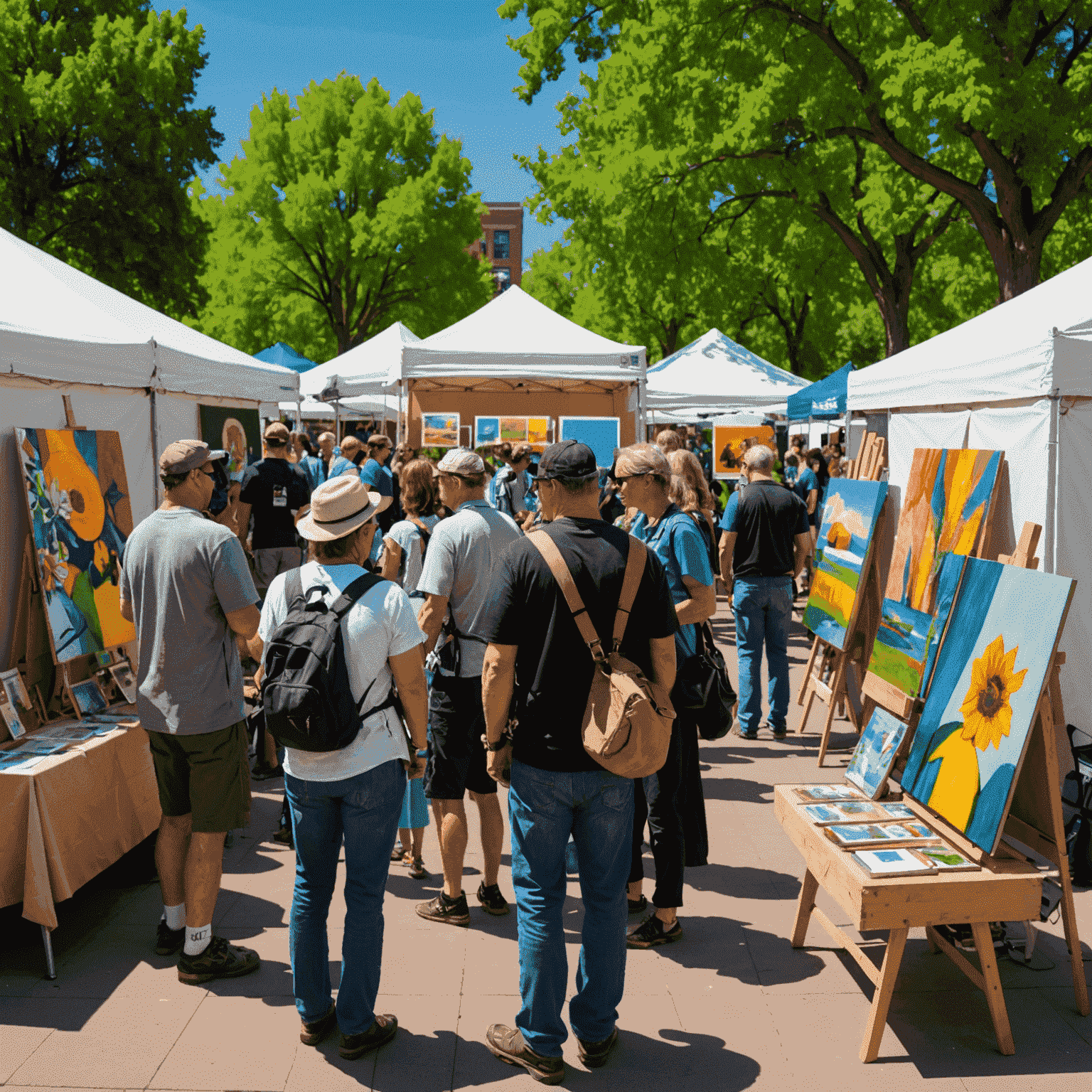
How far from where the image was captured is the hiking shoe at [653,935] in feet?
13.3

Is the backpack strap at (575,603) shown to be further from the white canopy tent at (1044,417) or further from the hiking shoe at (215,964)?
the white canopy tent at (1044,417)

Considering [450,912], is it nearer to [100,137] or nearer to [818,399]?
[818,399]

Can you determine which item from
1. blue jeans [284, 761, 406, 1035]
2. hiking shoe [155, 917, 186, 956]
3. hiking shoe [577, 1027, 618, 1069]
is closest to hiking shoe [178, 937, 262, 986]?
hiking shoe [155, 917, 186, 956]

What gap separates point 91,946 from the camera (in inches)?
159

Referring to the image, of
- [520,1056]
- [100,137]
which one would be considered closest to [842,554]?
[520,1056]

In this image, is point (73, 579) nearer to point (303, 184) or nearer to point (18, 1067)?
point (18, 1067)

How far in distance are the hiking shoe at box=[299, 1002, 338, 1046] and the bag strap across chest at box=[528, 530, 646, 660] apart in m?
1.59

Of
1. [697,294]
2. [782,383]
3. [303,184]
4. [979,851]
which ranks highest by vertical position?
[303,184]

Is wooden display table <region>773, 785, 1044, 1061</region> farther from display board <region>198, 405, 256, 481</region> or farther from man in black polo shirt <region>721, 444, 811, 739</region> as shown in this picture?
display board <region>198, 405, 256, 481</region>

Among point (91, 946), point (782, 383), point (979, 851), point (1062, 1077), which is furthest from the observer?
point (782, 383)

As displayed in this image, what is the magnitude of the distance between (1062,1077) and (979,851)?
714 mm

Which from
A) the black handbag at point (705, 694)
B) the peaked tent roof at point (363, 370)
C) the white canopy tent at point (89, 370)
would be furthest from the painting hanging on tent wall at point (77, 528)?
the peaked tent roof at point (363, 370)

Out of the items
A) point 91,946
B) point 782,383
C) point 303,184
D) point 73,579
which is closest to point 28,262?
point 73,579

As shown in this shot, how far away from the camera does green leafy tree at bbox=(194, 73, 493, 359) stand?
30656 millimetres
